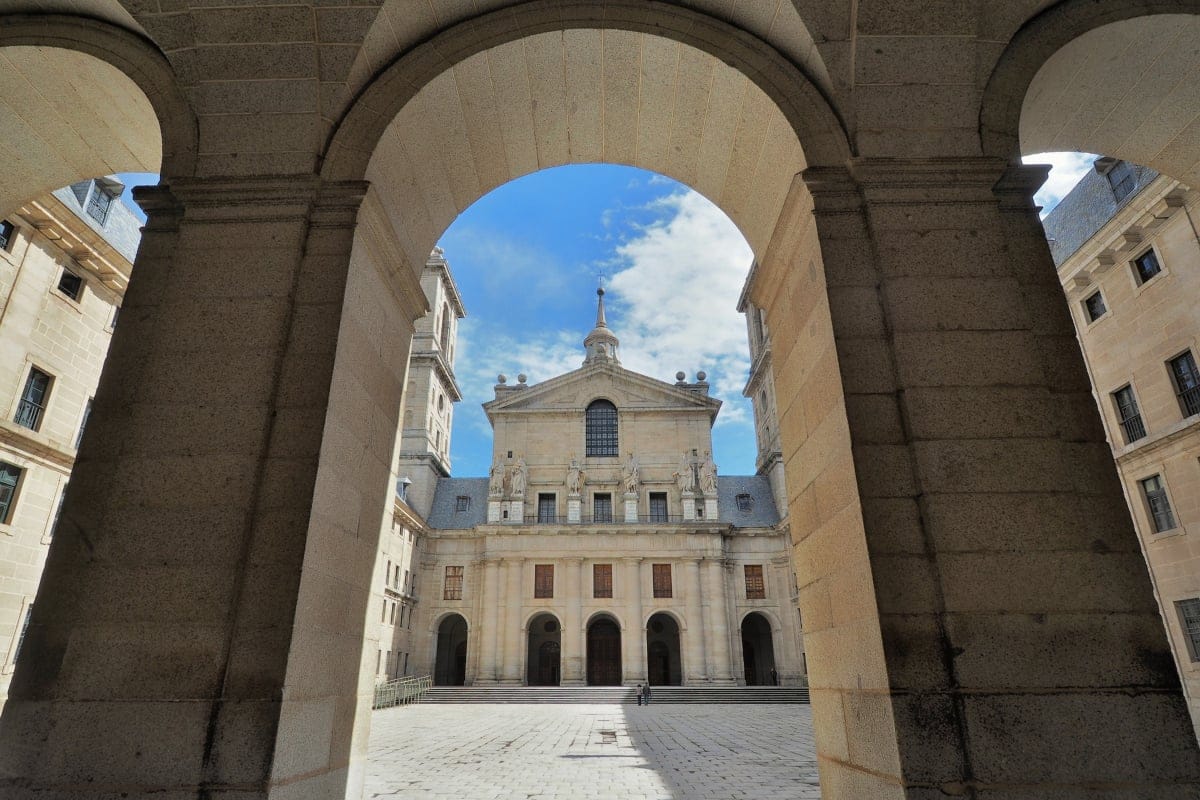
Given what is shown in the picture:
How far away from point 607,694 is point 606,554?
9161 millimetres

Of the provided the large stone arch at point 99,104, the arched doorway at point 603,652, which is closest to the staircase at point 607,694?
the arched doorway at point 603,652

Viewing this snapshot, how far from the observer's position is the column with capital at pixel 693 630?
41.9 m

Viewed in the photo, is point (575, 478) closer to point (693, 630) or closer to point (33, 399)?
point (693, 630)

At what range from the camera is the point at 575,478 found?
47.1 metres

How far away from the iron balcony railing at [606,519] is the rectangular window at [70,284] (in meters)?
29.9

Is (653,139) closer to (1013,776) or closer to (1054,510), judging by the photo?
(1054,510)

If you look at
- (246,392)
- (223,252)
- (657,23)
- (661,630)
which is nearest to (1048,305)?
(657,23)

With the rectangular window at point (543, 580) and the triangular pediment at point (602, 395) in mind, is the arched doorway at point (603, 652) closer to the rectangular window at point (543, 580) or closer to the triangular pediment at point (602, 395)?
the rectangular window at point (543, 580)

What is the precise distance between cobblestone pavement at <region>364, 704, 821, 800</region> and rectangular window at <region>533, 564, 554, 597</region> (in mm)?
17607

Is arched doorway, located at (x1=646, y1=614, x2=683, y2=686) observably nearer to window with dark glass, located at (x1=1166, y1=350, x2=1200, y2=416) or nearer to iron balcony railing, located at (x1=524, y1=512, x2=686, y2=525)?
iron balcony railing, located at (x1=524, y1=512, x2=686, y2=525)

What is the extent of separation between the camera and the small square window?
2056 centimetres

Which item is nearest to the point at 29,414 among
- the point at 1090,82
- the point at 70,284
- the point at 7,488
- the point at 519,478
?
the point at 7,488

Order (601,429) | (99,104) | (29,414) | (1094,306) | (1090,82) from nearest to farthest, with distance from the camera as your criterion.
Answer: (1090,82)
(99,104)
(29,414)
(1094,306)
(601,429)

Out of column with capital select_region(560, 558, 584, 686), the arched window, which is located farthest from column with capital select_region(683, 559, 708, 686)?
the arched window
